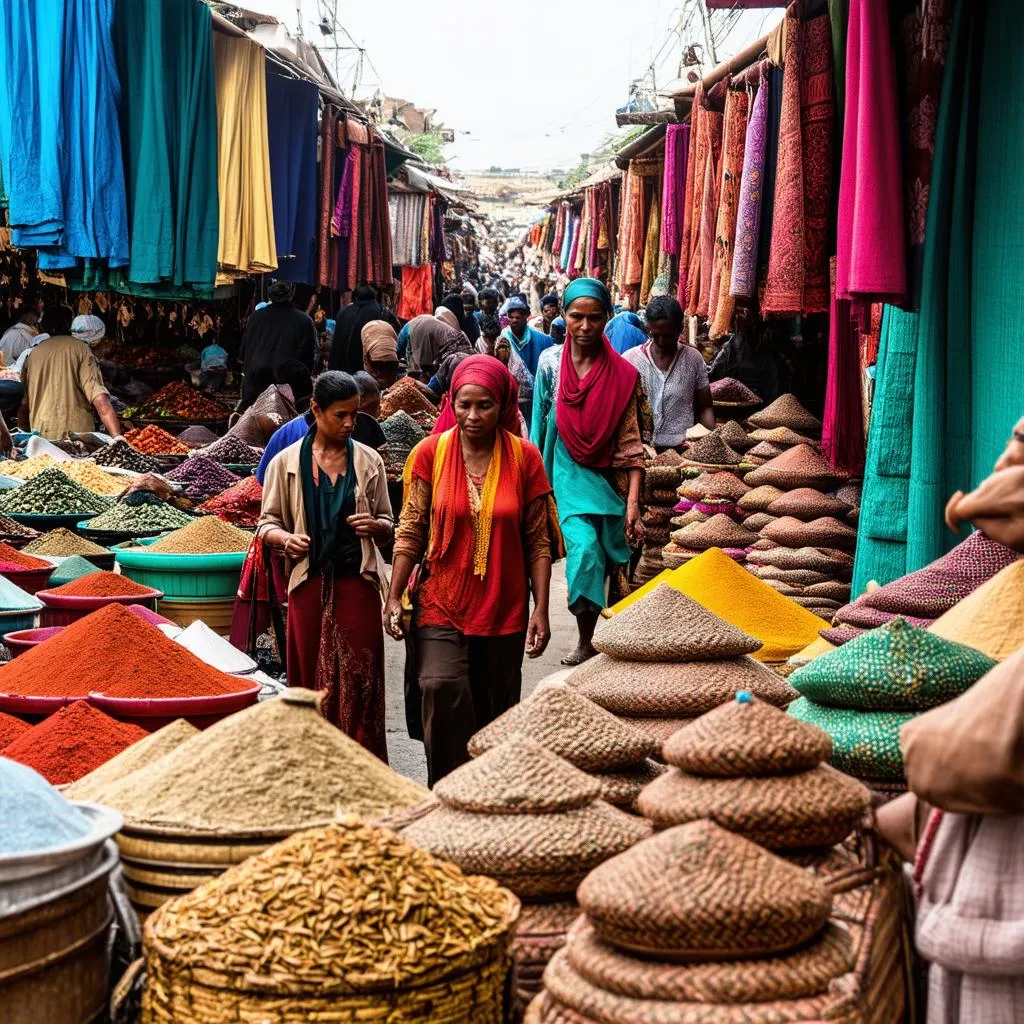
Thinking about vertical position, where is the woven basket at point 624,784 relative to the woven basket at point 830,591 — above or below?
above

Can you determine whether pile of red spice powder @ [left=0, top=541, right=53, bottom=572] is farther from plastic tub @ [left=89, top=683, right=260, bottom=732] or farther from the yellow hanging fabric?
the yellow hanging fabric

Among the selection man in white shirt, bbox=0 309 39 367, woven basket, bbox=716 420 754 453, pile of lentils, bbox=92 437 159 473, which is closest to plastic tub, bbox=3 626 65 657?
woven basket, bbox=716 420 754 453

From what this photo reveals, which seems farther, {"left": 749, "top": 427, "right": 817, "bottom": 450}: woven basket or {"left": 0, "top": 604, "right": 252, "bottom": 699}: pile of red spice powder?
{"left": 749, "top": 427, "right": 817, "bottom": 450}: woven basket

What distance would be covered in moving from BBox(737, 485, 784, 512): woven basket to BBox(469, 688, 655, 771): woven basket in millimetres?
3933

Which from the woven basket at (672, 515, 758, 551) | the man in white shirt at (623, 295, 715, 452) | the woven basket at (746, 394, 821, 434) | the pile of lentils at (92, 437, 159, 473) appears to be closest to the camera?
the woven basket at (672, 515, 758, 551)

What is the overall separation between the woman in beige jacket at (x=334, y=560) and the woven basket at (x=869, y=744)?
2764 mm

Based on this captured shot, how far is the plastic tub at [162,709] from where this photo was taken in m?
3.44

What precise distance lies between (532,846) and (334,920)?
1.31 ft

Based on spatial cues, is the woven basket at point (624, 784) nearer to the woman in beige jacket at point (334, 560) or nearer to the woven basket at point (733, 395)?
the woman in beige jacket at point (334, 560)

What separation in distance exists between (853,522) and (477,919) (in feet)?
15.0

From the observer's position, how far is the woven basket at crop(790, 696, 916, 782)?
2.59 meters

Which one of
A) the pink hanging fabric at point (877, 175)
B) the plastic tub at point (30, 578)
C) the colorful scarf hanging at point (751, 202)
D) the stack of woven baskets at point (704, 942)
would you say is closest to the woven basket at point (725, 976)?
the stack of woven baskets at point (704, 942)

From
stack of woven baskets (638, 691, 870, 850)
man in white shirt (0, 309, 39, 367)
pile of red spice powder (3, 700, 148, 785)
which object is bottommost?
pile of red spice powder (3, 700, 148, 785)

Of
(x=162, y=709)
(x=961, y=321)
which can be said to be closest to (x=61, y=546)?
(x=162, y=709)
